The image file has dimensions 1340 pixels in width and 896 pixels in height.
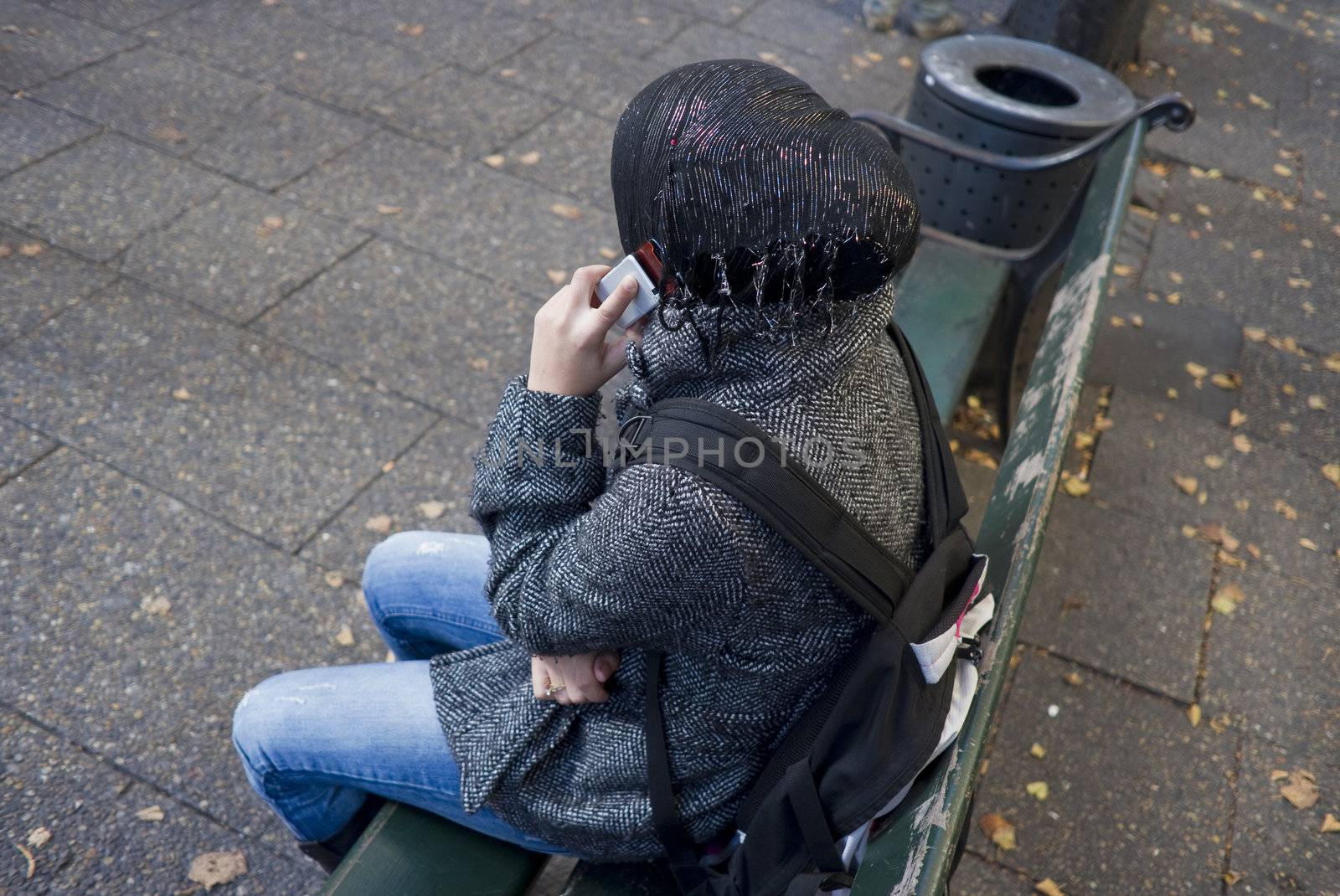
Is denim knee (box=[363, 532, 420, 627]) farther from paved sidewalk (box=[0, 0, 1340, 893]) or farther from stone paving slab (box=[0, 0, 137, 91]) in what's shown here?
stone paving slab (box=[0, 0, 137, 91])

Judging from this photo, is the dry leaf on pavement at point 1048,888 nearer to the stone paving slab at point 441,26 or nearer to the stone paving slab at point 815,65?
the stone paving slab at point 815,65

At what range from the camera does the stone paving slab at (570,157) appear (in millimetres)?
4863

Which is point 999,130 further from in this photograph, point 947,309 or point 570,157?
point 570,157

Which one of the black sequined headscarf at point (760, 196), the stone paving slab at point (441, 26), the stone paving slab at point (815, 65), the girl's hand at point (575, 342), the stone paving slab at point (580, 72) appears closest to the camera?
the black sequined headscarf at point (760, 196)

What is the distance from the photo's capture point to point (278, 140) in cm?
479

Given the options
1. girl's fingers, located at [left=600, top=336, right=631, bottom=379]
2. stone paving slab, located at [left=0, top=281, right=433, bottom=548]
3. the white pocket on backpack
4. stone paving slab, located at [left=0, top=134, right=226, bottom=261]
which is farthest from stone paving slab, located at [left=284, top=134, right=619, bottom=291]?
the white pocket on backpack

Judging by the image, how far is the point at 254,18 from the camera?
18.6ft

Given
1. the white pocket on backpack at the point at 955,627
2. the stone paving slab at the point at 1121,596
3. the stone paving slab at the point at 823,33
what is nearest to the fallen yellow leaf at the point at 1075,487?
the stone paving slab at the point at 1121,596

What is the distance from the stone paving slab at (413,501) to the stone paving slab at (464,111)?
1.95 meters

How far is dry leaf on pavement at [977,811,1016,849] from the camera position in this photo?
2746 mm

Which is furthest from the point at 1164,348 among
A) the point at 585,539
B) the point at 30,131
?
the point at 30,131

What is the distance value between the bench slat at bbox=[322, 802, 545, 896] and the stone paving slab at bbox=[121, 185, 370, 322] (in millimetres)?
2486

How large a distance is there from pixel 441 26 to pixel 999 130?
3.55 meters

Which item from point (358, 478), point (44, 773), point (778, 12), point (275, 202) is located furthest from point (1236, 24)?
point (44, 773)
